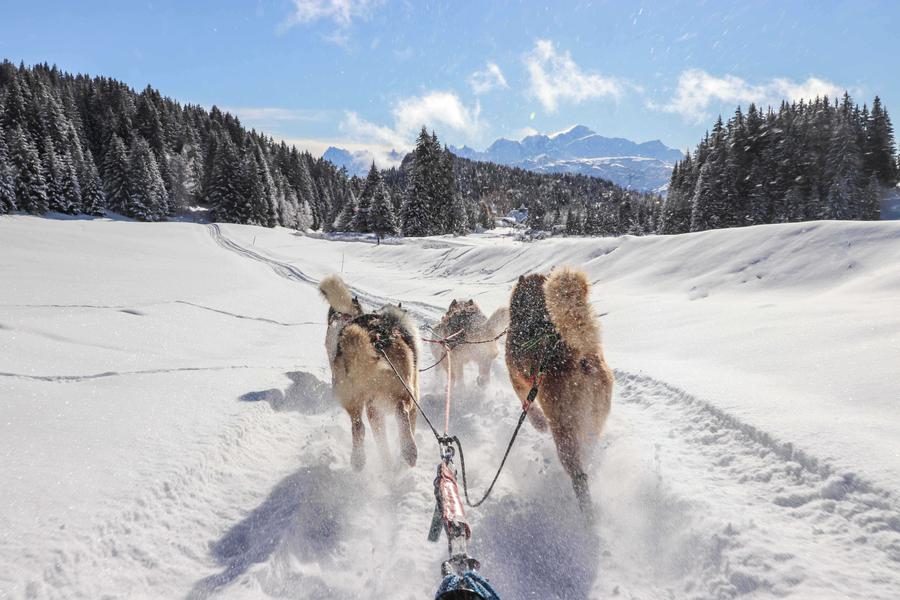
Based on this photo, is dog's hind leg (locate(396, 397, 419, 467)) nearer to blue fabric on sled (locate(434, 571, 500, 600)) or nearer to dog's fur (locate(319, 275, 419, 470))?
dog's fur (locate(319, 275, 419, 470))

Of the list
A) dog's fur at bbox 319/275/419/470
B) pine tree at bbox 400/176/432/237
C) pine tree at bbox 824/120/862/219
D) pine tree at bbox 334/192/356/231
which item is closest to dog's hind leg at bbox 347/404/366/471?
dog's fur at bbox 319/275/419/470

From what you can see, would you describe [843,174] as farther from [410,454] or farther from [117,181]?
[117,181]

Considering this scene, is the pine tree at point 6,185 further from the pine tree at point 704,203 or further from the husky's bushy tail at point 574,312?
the pine tree at point 704,203

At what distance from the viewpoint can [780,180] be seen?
1603 inches

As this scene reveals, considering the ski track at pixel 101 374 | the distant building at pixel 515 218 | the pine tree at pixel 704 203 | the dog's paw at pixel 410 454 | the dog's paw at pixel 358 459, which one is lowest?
the dog's paw at pixel 358 459

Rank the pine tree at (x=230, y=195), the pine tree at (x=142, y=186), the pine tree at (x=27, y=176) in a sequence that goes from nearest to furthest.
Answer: the pine tree at (x=27, y=176) → the pine tree at (x=230, y=195) → the pine tree at (x=142, y=186)

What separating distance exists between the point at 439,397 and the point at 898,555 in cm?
438

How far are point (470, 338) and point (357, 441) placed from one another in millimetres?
3029

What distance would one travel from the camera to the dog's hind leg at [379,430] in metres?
3.74

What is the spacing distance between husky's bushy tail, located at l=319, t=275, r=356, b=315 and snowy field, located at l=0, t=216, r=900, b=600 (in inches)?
46.7

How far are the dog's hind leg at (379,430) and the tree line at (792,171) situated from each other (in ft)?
143

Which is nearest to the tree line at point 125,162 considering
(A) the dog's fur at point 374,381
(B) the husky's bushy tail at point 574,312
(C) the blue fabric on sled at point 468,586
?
(A) the dog's fur at point 374,381

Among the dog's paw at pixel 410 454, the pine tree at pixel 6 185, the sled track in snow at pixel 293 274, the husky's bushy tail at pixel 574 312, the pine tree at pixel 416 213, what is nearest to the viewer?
the husky's bushy tail at pixel 574 312

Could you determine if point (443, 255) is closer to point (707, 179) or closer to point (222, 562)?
point (222, 562)
